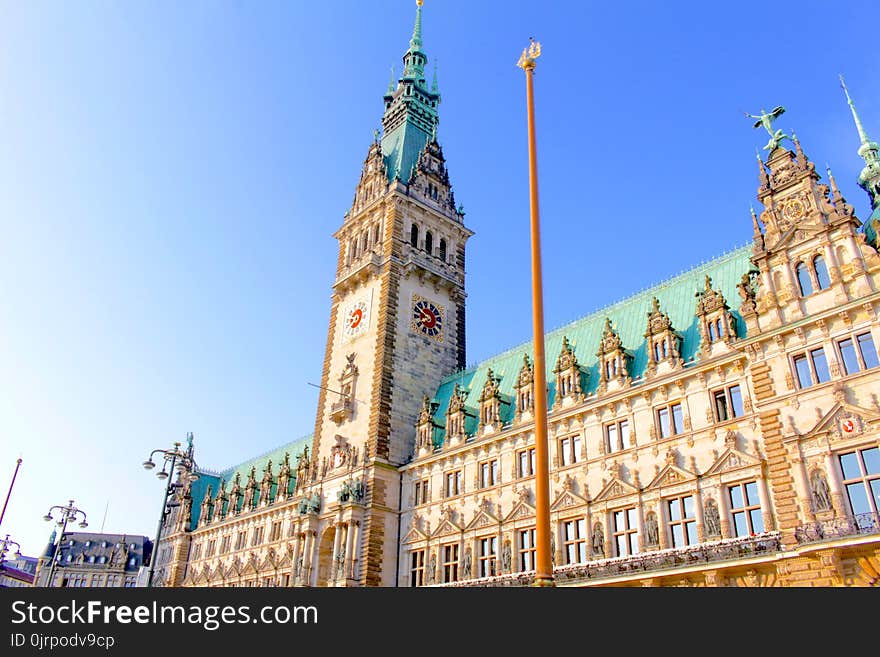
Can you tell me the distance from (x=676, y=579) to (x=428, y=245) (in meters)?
40.7

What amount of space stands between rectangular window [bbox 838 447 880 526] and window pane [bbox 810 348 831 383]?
3.56m

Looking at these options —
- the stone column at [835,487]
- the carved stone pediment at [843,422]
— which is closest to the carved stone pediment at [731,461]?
the carved stone pediment at [843,422]

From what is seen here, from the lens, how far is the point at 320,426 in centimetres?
6144

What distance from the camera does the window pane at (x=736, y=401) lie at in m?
35.1

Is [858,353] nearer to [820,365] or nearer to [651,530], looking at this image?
[820,365]

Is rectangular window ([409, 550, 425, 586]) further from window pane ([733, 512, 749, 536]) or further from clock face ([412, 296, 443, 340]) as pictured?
window pane ([733, 512, 749, 536])

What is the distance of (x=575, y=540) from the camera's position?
40.1 metres

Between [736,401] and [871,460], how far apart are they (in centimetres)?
783

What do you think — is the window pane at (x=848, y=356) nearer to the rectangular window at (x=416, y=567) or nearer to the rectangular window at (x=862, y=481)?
the rectangular window at (x=862, y=481)

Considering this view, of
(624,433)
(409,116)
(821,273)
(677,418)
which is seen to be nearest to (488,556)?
(624,433)

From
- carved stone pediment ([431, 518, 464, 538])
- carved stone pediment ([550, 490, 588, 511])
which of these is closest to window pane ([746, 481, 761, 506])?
carved stone pediment ([550, 490, 588, 511])
